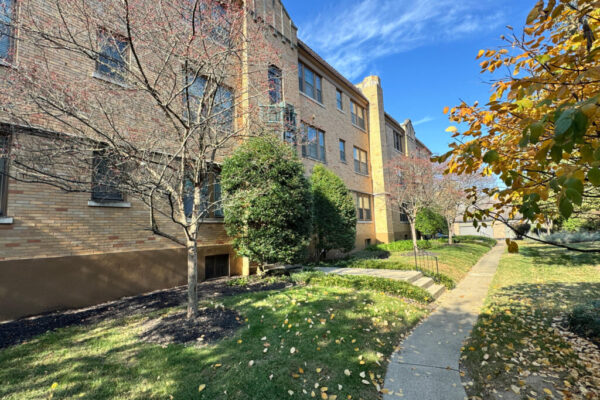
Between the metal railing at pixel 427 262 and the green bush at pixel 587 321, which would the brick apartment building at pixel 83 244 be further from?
the metal railing at pixel 427 262

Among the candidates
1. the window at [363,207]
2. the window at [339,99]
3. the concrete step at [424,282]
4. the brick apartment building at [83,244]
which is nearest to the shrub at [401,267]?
the concrete step at [424,282]

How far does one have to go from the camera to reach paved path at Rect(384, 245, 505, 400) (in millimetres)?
3359

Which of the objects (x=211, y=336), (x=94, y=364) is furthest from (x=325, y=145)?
(x=94, y=364)

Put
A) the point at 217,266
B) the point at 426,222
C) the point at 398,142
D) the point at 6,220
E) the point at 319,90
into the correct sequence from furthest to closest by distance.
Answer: the point at 398,142 < the point at 426,222 < the point at 319,90 < the point at 217,266 < the point at 6,220

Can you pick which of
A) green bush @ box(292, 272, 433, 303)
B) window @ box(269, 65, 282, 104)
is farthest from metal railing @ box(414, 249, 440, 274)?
window @ box(269, 65, 282, 104)

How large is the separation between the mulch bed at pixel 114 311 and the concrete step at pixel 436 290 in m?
3.97

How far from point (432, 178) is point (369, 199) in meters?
4.29

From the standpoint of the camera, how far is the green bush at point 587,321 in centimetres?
464

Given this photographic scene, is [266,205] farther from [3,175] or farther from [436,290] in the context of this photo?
[3,175]

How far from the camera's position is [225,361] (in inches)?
149

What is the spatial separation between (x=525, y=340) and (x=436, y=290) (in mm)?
3541

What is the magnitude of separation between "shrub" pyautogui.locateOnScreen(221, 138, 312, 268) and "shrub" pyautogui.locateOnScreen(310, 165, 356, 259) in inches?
119

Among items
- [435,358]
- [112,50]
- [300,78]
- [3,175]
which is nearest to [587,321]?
[435,358]

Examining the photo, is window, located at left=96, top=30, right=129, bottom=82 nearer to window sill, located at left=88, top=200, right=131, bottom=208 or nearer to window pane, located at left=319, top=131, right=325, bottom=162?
window sill, located at left=88, top=200, right=131, bottom=208
